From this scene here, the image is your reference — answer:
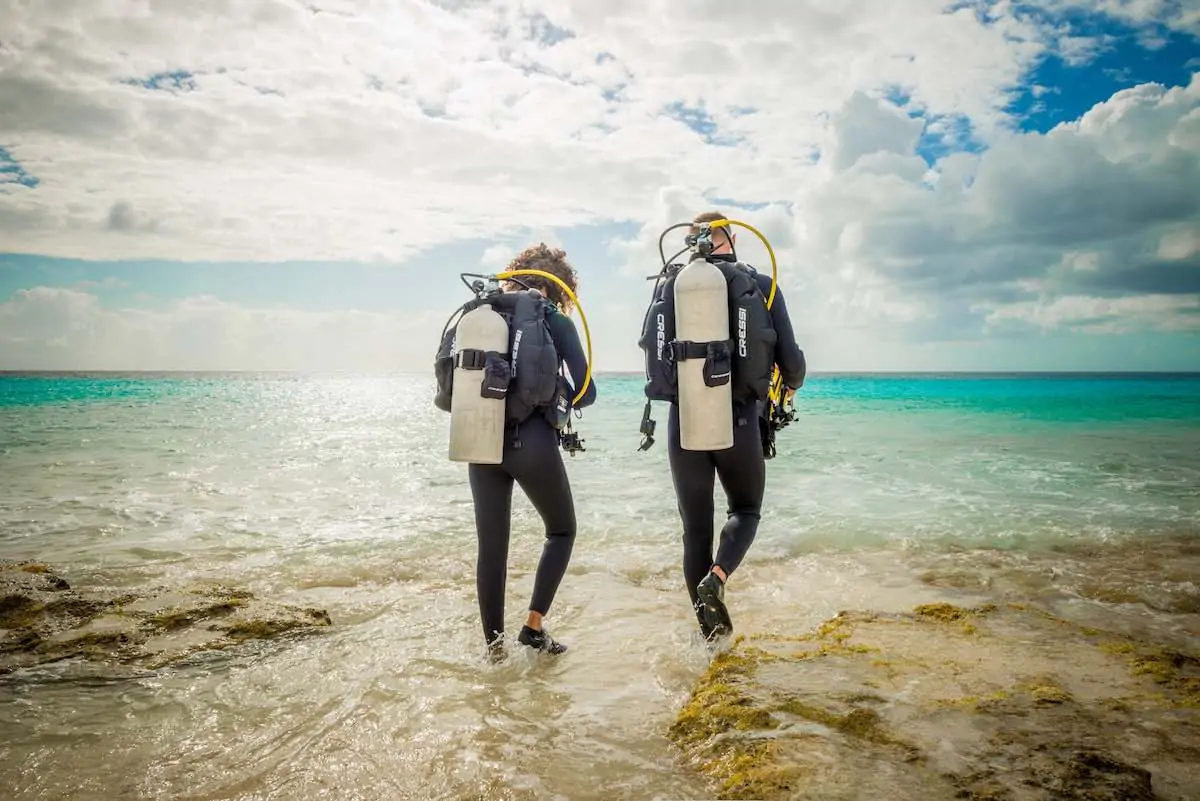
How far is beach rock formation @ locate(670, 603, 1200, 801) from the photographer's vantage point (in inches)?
88.1

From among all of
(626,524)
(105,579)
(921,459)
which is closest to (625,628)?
(626,524)

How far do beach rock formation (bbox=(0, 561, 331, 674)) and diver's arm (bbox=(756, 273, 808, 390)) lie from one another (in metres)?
3.84

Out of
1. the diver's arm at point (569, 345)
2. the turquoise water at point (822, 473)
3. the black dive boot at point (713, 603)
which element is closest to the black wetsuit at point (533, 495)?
the diver's arm at point (569, 345)

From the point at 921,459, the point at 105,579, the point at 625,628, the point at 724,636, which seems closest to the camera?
the point at 724,636

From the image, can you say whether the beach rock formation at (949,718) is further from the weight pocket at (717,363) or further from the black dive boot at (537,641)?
the weight pocket at (717,363)

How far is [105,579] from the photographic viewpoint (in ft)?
19.5

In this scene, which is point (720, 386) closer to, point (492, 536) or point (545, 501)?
point (545, 501)

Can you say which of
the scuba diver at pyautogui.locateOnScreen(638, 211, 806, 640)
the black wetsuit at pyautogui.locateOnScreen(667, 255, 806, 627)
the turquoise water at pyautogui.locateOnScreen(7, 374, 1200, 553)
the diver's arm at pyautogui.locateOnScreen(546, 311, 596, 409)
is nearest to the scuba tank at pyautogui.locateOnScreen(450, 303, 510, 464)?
the diver's arm at pyautogui.locateOnScreen(546, 311, 596, 409)

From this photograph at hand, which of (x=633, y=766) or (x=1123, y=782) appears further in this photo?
(x=633, y=766)

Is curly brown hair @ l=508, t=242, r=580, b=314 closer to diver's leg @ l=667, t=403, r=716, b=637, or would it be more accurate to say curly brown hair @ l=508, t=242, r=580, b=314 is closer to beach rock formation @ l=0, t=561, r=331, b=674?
diver's leg @ l=667, t=403, r=716, b=637

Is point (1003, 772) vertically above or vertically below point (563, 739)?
above

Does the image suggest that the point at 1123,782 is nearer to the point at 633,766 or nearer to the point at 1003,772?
the point at 1003,772

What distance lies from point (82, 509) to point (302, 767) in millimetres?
8438

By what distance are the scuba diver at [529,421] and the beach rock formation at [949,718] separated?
1.27 m
